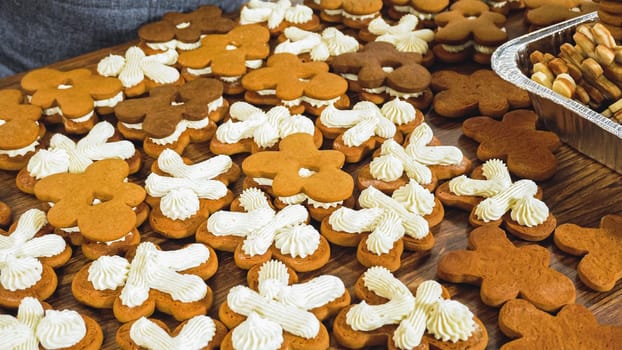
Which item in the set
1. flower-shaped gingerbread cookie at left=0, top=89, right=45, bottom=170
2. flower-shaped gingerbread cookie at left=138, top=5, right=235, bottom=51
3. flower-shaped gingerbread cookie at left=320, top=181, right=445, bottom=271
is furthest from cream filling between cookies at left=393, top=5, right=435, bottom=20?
flower-shaped gingerbread cookie at left=0, top=89, right=45, bottom=170

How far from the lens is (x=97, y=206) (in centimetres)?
127

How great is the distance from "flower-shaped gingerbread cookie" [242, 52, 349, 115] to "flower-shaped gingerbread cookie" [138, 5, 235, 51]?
0.26 meters

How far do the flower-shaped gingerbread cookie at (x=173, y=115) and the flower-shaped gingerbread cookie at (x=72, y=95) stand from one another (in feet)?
0.25

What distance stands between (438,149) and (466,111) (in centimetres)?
21

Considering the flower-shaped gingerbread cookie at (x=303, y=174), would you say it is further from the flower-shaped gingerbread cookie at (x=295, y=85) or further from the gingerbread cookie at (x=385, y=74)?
the gingerbread cookie at (x=385, y=74)

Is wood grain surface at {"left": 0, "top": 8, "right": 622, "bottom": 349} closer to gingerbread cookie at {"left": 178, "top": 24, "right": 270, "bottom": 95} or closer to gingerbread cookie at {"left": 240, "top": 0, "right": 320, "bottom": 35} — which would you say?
gingerbread cookie at {"left": 178, "top": 24, "right": 270, "bottom": 95}

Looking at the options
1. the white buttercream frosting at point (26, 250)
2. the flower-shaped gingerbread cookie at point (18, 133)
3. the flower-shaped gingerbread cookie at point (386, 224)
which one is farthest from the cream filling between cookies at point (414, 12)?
the white buttercream frosting at point (26, 250)

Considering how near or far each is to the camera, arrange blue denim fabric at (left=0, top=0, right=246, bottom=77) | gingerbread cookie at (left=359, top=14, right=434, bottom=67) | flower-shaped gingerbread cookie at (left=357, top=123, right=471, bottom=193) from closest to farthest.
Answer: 1. flower-shaped gingerbread cookie at (left=357, top=123, right=471, bottom=193)
2. gingerbread cookie at (left=359, top=14, right=434, bottom=67)
3. blue denim fabric at (left=0, top=0, right=246, bottom=77)

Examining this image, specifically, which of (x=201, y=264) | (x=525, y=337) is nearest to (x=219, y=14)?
(x=201, y=264)

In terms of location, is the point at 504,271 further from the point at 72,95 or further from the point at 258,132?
the point at 72,95

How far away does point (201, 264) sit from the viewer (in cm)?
116

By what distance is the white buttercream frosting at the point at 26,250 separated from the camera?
113cm

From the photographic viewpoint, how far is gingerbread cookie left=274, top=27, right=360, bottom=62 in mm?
1756

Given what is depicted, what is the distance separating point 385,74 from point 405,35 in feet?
0.84
